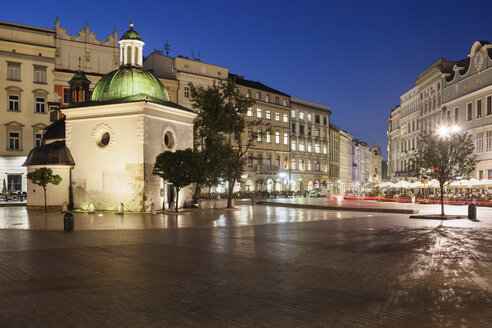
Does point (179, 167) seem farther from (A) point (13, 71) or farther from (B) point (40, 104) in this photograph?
(A) point (13, 71)

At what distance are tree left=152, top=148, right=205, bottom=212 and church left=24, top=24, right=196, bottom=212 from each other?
2226mm

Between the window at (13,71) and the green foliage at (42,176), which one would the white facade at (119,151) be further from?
the window at (13,71)

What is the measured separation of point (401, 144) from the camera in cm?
8344

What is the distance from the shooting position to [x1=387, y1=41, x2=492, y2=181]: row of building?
48906mm

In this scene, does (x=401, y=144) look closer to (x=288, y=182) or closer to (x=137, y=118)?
(x=288, y=182)

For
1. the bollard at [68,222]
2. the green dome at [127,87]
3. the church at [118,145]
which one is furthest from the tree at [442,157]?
the bollard at [68,222]

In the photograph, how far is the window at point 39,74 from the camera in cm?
5194

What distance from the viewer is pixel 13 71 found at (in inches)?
2002

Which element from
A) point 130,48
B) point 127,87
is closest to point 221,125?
point 127,87

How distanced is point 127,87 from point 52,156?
7833mm

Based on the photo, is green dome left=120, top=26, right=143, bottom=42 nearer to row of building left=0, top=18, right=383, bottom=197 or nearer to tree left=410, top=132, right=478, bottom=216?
row of building left=0, top=18, right=383, bottom=197

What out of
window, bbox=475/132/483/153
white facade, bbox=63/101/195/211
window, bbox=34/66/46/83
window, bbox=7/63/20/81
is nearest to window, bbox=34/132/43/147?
window, bbox=34/66/46/83

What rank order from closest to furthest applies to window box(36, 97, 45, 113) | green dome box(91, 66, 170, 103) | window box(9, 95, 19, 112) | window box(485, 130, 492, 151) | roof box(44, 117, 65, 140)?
green dome box(91, 66, 170, 103)
roof box(44, 117, 65, 140)
window box(485, 130, 492, 151)
window box(9, 95, 19, 112)
window box(36, 97, 45, 113)

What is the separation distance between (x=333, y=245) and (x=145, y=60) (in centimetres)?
5377
